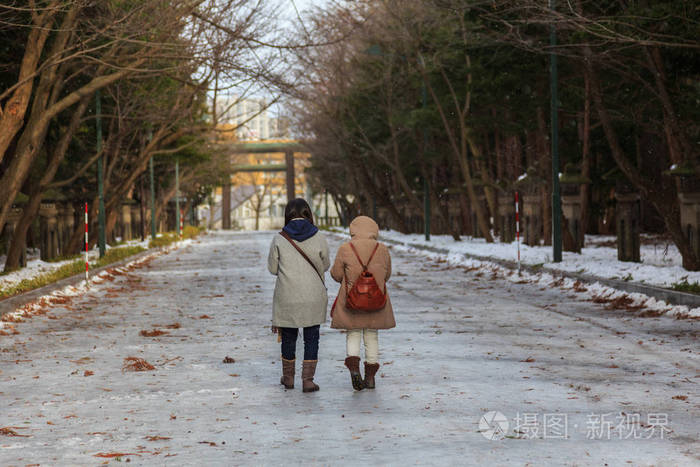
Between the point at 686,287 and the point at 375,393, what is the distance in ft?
27.8

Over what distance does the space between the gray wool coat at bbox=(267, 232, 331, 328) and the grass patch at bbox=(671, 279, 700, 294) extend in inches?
317

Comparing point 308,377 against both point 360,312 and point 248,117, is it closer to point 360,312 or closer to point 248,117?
point 360,312

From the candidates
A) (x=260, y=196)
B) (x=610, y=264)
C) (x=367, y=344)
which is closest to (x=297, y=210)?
(x=367, y=344)

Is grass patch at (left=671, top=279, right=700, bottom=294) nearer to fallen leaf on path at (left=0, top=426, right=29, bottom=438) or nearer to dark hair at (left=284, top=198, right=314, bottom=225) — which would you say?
dark hair at (left=284, top=198, right=314, bottom=225)

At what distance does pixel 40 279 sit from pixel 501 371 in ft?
42.1

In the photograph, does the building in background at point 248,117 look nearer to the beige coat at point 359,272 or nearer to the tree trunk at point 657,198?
the tree trunk at point 657,198

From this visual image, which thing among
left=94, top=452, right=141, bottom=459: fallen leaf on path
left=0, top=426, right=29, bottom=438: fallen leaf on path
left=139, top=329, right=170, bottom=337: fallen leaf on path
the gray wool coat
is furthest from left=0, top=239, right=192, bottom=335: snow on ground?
left=94, top=452, right=141, bottom=459: fallen leaf on path

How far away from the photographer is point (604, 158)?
35844 millimetres

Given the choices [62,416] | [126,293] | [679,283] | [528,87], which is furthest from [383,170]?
[62,416]

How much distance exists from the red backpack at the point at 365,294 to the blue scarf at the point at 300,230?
2.04 feet

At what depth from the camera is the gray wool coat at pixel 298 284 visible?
8.61 metres

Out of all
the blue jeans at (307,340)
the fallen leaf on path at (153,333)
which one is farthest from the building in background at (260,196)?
the blue jeans at (307,340)

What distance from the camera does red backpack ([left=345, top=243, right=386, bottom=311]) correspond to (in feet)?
27.7

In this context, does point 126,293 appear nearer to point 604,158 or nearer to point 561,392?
point 561,392
